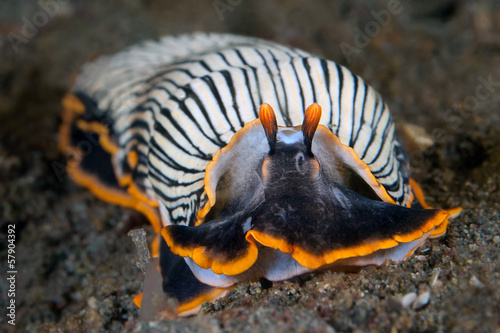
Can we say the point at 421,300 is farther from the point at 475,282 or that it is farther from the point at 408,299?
the point at 475,282

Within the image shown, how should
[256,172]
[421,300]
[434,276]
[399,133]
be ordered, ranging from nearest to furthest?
[421,300] → [434,276] → [256,172] → [399,133]

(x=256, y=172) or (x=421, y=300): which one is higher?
(x=256, y=172)

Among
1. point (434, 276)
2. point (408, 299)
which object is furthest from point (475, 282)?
point (408, 299)

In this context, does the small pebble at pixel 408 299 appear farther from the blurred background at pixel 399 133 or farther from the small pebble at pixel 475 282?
the small pebble at pixel 475 282

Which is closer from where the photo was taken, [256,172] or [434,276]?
[434,276]

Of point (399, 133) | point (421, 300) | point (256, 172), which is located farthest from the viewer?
point (399, 133)

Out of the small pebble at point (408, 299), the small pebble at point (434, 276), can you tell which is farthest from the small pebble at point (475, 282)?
the small pebble at point (408, 299)

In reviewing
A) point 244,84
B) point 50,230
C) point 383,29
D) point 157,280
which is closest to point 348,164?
point 244,84

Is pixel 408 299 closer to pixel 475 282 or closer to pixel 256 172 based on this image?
pixel 475 282
